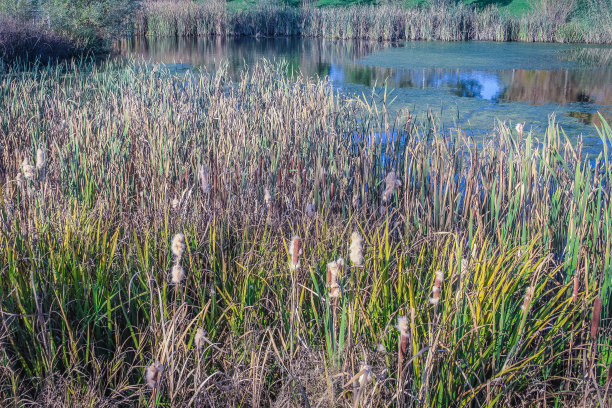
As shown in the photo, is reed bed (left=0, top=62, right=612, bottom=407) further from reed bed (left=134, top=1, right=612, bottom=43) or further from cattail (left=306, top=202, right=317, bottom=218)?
reed bed (left=134, top=1, right=612, bottom=43)

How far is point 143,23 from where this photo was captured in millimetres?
16703

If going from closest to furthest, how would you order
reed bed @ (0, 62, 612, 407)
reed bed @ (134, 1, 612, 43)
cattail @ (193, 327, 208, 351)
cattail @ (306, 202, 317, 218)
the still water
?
cattail @ (193, 327, 208, 351)
reed bed @ (0, 62, 612, 407)
cattail @ (306, 202, 317, 218)
the still water
reed bed @ (134, 1, 612, 43)

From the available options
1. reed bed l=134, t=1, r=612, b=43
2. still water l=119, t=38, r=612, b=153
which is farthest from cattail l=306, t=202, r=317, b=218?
reed bed l=134, t=1, r=612, b=43

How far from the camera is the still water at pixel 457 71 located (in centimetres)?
641

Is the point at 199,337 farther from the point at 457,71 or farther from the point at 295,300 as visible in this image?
the point at 457,71

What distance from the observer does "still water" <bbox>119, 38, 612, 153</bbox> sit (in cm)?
641

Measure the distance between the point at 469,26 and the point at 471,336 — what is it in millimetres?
16667

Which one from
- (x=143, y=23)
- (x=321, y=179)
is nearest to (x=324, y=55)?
(x=143, y=23)

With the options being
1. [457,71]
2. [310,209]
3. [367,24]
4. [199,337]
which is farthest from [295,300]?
[367,24]

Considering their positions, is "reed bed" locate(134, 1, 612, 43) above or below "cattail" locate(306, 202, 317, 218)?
above

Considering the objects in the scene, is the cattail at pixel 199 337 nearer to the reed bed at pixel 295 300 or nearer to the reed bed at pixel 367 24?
the reed bed at pixel 295 300

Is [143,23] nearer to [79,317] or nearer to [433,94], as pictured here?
[433,94]

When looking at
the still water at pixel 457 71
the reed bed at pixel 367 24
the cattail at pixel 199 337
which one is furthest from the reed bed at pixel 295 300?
the reed bed at pixel 367 24

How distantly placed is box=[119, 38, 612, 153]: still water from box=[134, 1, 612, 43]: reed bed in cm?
102
